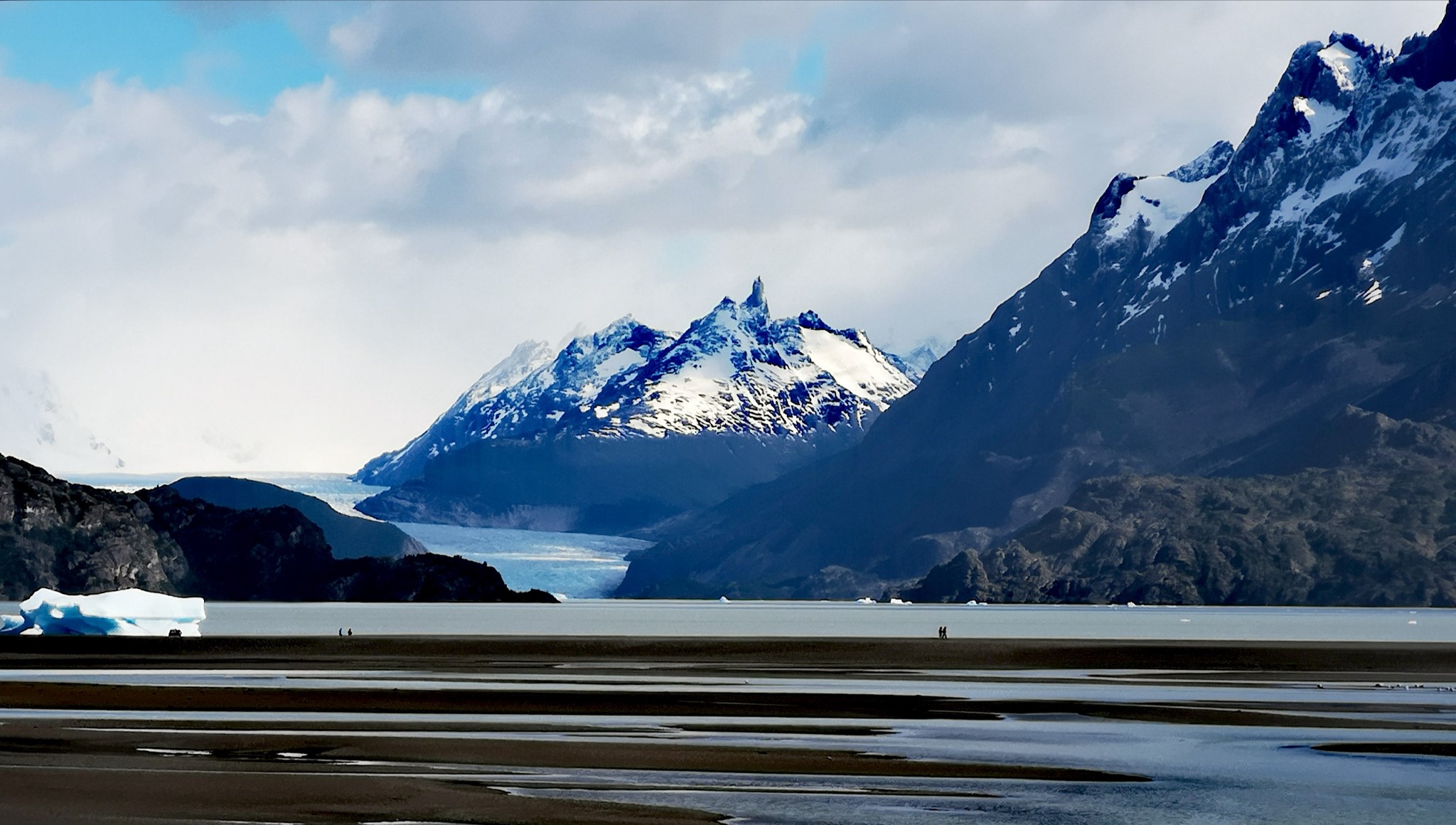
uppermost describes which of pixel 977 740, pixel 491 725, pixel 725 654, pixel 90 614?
pixel 90 614

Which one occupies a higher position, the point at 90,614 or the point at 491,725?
the point at 90,614

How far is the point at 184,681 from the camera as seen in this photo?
312 ft

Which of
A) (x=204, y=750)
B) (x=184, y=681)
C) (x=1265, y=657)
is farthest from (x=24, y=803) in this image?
(x=1265, y=657)

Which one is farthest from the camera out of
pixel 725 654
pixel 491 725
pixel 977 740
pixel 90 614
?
pixel 90 614

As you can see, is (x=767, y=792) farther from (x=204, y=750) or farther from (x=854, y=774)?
(x=204, y=750)

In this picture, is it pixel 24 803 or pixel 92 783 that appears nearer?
pixel 24 803

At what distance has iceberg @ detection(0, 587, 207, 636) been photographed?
157 metres

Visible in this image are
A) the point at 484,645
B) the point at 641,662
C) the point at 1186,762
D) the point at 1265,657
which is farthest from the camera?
the point at 484,645

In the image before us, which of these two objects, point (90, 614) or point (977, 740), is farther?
point (90, 614)

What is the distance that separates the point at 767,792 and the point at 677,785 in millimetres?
2690

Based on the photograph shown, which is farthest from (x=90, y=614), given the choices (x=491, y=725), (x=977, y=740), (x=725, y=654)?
(x=977, y=740)

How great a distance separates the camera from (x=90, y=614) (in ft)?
516

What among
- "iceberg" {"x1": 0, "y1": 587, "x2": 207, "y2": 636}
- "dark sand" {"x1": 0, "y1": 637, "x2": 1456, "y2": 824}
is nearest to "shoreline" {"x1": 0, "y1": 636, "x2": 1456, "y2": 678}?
"dark sand" {"x1": 0, "y1": 637, "x2": 1456, "y2": 824}

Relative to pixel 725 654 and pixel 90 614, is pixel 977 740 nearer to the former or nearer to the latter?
pixel 725 654
